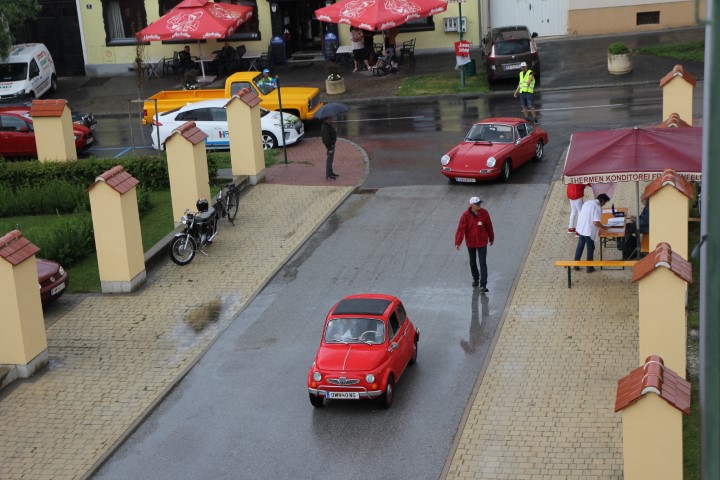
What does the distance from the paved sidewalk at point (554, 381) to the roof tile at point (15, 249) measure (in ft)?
22.9

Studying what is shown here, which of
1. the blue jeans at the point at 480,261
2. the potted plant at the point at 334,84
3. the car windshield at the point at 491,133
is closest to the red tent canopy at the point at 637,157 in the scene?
the blue jeans at the point at 480,261

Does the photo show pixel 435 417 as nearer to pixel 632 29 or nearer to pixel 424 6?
pixel 424 6

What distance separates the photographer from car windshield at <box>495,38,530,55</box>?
1355 inches

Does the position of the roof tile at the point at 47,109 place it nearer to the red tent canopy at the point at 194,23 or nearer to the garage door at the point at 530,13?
the red tent canopy at the point at 194,23

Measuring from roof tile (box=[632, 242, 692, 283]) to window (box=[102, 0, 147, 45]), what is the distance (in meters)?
33.9

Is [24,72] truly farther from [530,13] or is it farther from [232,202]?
[530,13]

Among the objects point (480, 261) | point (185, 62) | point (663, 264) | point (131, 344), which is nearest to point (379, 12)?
point (185, 62)

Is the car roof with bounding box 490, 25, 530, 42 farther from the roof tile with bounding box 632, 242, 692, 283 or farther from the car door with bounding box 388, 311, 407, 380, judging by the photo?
the roof tile with bounding box 632, 242, 692, 283

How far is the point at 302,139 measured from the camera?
30484mm

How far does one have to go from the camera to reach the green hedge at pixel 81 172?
25.3m

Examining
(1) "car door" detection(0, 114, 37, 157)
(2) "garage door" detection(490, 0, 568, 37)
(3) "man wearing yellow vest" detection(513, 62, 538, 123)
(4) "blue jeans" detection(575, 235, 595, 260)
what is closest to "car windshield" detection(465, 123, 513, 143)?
(3) "man wearing yellow vest" detection(513, 62, 538, 123)

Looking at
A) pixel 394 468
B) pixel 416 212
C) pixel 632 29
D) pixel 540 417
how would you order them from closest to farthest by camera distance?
pixel 394 468 → pixel 540 417 → pixel 416 212 → pixel 632 29

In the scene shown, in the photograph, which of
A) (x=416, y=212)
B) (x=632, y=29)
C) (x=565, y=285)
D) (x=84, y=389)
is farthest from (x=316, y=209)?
(x=632, y=29)

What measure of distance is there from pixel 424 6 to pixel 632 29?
906 cm
